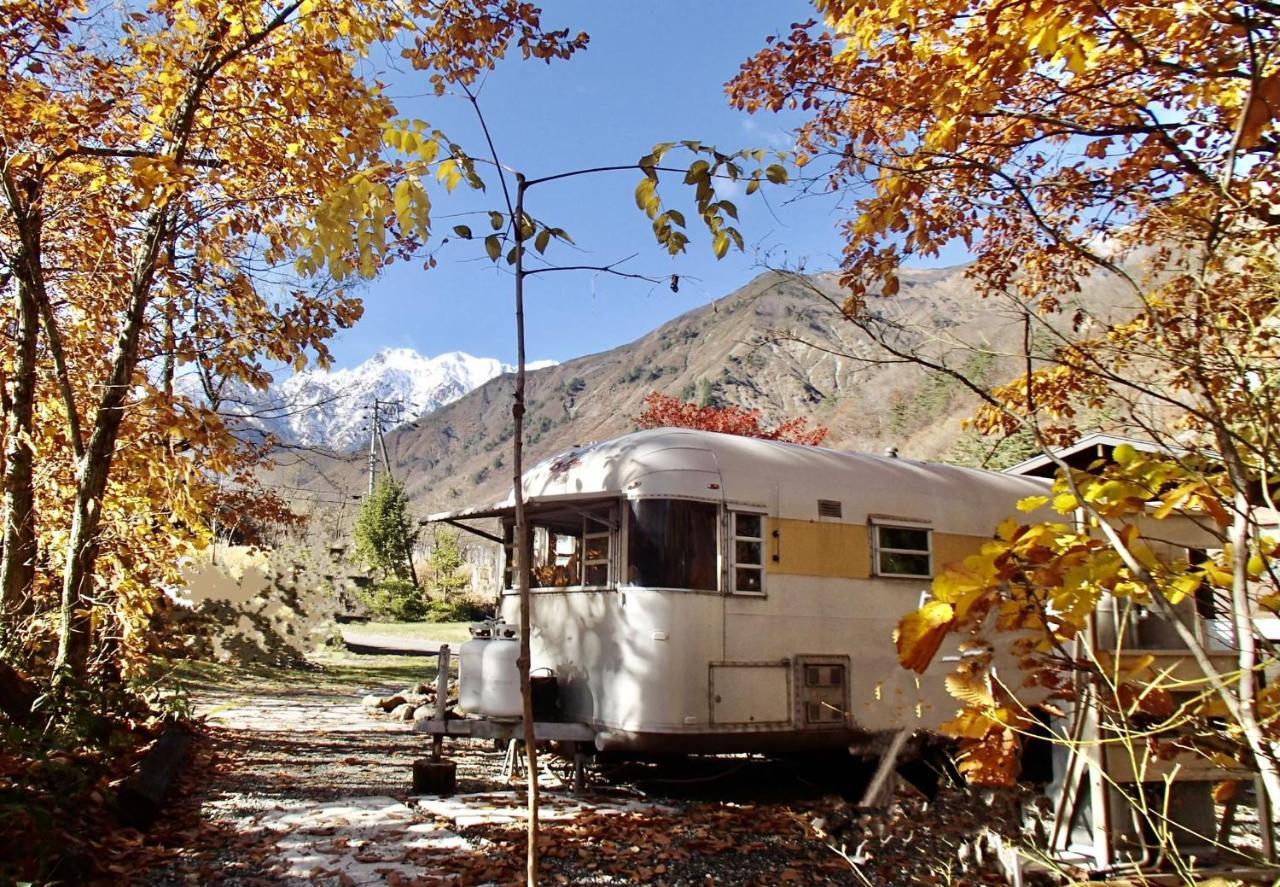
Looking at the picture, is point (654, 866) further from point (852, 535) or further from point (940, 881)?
point (852, 535)

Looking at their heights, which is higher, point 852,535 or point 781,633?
point 852,535

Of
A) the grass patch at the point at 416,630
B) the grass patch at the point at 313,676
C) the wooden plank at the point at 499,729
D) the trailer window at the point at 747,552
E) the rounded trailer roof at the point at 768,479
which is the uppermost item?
the rounded trailer roof at the point at 768,479

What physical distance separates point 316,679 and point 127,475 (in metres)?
8.80

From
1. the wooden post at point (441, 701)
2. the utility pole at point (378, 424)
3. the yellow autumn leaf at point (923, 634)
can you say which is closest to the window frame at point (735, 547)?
the wooden post at point (441, 701)

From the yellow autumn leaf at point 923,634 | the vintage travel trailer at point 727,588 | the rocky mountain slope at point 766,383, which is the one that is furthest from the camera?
the vintage travel trailer at point 727,588

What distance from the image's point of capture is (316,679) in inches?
655

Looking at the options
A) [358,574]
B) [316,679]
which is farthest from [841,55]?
[358,574]

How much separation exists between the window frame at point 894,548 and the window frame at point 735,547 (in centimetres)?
123

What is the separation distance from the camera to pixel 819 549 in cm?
812

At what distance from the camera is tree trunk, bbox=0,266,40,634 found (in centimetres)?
755

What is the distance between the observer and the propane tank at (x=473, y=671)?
7934mm

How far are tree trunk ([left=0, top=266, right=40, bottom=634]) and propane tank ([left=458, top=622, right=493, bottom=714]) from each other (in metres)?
3.86

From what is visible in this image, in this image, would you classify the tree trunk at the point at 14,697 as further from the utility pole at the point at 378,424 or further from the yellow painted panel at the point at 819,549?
the utility pole at the point at 378,424

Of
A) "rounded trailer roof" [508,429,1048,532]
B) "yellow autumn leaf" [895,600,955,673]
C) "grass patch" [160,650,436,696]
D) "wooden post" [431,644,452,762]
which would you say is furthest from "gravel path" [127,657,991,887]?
"grass patch" [160,650,436,696]
